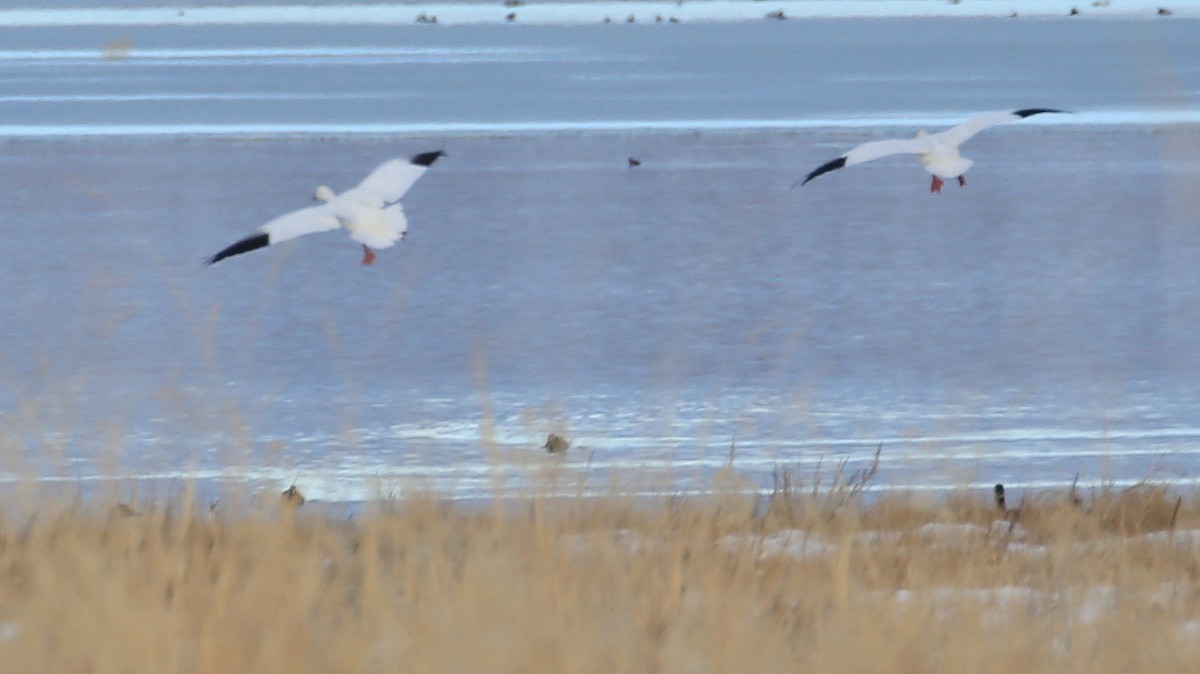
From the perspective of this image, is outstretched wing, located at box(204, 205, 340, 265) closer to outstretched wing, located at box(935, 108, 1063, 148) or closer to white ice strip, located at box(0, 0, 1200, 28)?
outstretched wing, located at box(935, 108, 1063, 148)

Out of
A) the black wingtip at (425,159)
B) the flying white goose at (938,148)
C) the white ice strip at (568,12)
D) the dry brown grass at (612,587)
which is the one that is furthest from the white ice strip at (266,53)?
the dry brown grass at (612,587)

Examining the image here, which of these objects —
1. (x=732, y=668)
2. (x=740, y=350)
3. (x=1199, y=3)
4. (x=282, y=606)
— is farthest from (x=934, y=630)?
(x=1199, y=3)

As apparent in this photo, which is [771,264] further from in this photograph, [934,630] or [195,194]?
[934,630]

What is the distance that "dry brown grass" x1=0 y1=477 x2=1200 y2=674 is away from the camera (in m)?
3.49

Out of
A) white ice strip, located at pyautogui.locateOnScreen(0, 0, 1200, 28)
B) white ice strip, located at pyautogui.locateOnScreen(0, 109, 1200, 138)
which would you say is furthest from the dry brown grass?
white ice strip, located at pyautogui.locateOnScreen(0, 0, 1200, 28)

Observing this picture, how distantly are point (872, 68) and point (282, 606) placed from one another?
23778 millimetres

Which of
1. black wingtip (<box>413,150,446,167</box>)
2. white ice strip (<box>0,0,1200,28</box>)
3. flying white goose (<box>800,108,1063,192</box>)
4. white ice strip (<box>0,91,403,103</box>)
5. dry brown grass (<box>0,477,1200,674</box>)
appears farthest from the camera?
white ice strip (<box>0,0,1200,28</box>)

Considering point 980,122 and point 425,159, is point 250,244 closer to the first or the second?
point 425,159

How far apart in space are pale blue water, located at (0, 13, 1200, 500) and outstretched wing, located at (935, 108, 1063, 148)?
0.49m

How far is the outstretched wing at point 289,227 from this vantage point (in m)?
5.02

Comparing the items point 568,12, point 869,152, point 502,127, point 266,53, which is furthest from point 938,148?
point 568,12

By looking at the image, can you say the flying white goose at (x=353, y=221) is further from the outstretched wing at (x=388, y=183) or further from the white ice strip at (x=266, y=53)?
the white ice strip at (x=266, y=53)

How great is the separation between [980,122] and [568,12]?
45.0 meters

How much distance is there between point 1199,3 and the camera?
48219mm
